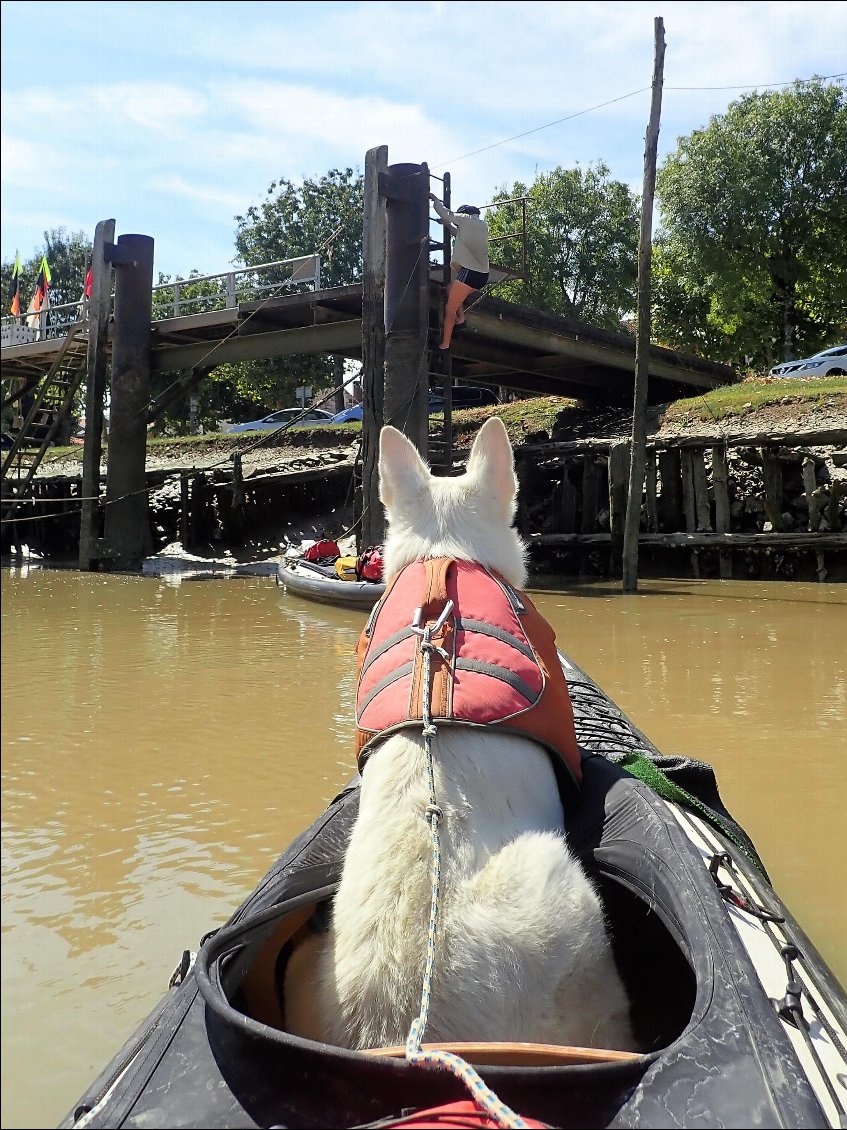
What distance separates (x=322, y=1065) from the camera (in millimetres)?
1605

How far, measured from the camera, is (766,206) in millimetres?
36344

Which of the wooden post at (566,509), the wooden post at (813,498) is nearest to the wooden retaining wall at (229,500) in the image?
the wooden post at (566,509)

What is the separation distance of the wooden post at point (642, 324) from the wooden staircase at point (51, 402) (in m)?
13.0

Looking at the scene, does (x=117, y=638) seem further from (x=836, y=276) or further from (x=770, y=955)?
(x=836, y=276)

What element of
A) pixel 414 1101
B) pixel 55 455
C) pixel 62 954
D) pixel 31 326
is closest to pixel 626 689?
pixel 62 954

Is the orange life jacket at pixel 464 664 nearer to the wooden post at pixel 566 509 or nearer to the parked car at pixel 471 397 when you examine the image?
the wooden post at pixel 566 509

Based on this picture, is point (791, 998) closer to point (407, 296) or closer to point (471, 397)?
point (407, 296)

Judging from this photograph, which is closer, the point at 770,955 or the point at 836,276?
the point at 770,955

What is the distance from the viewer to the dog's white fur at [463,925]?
6.57 feet

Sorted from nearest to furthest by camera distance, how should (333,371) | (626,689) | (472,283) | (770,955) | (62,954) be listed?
(770,955), (62,954), (626,689), (472,283), (333,371)

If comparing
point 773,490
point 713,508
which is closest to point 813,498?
point 773,490

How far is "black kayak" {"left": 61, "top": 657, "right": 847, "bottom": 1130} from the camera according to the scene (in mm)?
1571

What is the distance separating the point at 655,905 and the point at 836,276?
3917 centimetres

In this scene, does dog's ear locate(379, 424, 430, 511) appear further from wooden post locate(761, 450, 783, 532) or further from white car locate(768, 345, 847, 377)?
white car locate(768, 345, 847, 377)
